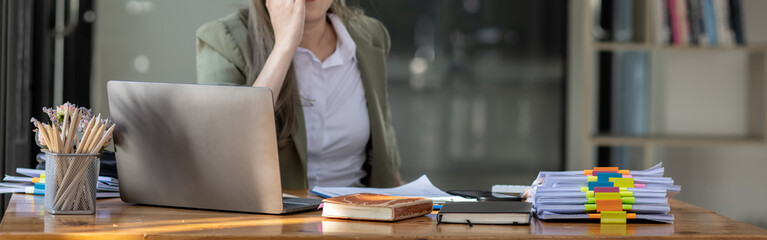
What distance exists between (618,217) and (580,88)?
261 cm

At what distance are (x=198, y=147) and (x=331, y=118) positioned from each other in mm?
750

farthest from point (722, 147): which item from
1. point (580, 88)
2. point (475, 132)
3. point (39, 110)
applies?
point (39, 110)

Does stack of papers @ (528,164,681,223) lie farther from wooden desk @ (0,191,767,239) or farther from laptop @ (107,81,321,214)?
laptop @ (107,81,321,214)

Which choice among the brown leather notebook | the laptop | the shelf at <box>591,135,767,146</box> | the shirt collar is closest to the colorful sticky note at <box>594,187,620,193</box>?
the brown leather notebook

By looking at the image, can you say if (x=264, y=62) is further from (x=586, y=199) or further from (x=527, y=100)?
(x=527, y=100)

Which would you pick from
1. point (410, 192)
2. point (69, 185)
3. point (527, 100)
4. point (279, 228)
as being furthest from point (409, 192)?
point (527, 100)

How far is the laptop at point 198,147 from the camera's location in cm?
128

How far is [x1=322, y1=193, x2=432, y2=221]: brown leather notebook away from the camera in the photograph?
1267 mm

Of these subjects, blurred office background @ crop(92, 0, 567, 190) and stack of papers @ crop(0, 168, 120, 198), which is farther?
blurred office background @ crop(92, 0, 567, 190)

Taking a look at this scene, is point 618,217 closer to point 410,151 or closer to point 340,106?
point 340,106

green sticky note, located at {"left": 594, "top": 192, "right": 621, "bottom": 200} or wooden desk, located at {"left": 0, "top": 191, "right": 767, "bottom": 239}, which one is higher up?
green sticky note, located at {"left": 594, "top": 192, "right": 621, "bottom": 200}

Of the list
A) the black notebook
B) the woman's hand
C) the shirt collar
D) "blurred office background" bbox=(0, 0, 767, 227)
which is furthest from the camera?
"blurred office background" bbox=(0, 0, 767, 227)

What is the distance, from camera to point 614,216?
1318 mm

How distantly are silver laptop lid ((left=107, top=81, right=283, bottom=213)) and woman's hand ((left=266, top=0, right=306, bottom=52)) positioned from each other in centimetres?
52
